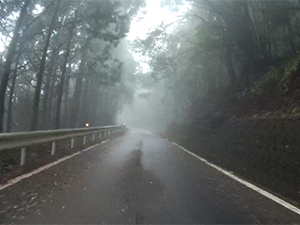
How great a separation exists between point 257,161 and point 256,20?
14.3 meters

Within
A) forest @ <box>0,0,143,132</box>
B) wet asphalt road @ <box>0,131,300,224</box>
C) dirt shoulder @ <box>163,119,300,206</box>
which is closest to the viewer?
wet asphalt road @ <box>0,131,300,224</box>

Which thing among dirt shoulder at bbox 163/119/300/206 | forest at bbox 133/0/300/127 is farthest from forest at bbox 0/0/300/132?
dirt shoulder at bbox 163/119/300/206

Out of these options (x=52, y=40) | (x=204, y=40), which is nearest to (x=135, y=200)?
(x=204, y=40)

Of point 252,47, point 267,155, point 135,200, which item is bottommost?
point 135,200

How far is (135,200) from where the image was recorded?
5656mm

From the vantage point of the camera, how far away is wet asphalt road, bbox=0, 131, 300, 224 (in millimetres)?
4672

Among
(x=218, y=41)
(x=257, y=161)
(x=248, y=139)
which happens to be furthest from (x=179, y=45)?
(x=257, y=161)

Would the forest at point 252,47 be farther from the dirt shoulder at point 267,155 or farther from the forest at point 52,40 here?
the forest at point 52,40

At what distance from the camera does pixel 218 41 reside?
18.3 m

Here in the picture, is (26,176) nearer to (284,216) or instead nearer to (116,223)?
(116,223)

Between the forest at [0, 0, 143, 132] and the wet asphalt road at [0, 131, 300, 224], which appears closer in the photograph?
the wet asphalt road at [0, 131, 300, 224]

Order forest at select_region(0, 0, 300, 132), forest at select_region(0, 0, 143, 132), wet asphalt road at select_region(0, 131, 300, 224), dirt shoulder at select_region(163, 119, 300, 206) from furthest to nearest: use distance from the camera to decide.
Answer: forest at select_region(0, 0, 143, 132) < forest at select_region(0, 0, 300, 132) < dirt shoulder at select_region(163, 119, 300, 206) < wet asphalt road at select_region(0, 131, 300, 224)

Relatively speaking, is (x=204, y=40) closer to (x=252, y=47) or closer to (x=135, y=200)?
(x=252, y=47)

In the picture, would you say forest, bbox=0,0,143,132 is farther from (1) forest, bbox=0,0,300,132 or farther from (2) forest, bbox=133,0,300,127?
(2) forest, bbox=133,0,300,127
